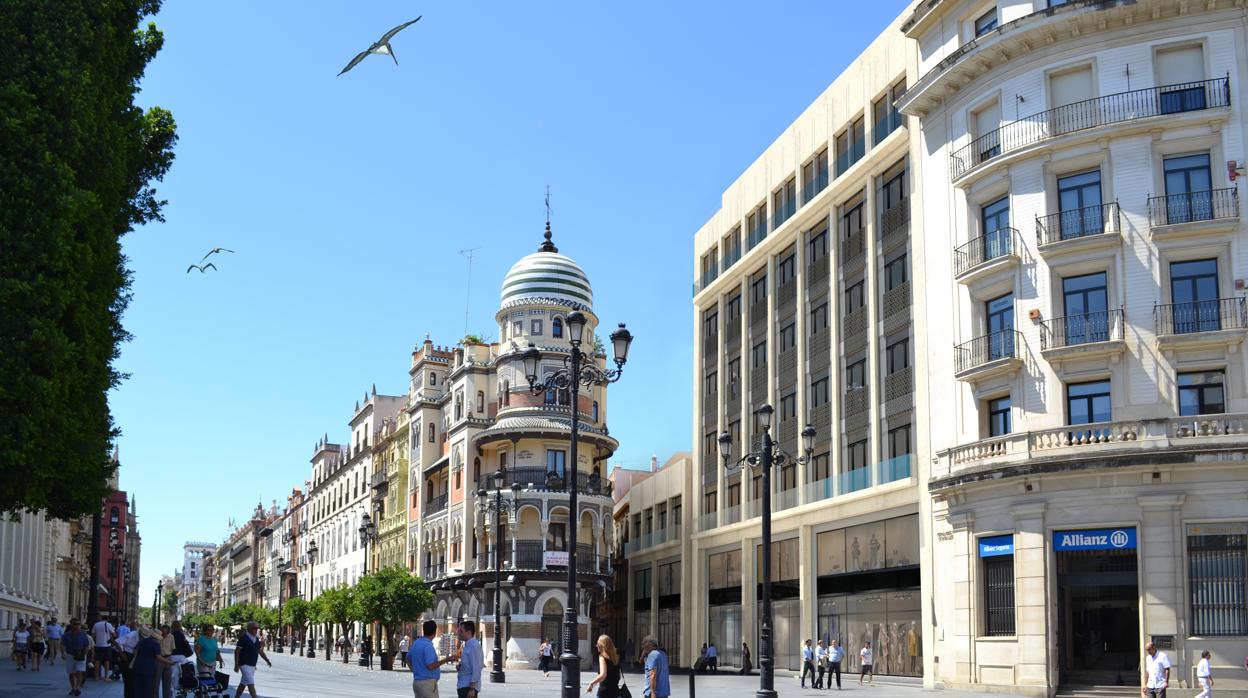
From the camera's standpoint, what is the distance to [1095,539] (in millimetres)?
30328

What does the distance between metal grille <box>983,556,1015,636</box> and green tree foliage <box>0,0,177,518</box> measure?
2099 cm

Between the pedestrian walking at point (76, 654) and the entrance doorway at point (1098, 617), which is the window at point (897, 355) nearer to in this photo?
the entrance doorway at point (1098, 617)

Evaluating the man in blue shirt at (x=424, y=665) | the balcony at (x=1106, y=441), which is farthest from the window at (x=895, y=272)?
the man in blue shirt at (x=424, y=665)

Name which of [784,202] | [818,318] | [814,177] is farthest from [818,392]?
[784,202]

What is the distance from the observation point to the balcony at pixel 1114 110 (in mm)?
31172

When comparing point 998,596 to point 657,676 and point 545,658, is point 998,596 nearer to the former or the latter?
point 657,676

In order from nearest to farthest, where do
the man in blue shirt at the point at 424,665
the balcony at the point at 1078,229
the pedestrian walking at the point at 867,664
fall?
1. the man in blue shirt at the point at 424,665
2. the balcony at the point at 1078,229
3. the pedestrian walking at the point at 867,664

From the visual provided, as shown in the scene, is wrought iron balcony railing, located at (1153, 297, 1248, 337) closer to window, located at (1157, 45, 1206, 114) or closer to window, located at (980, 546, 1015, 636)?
window, located at (1157, 45, 1206, 114)

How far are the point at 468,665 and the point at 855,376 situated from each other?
90.3 feet

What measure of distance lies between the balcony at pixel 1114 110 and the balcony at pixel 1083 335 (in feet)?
14.8

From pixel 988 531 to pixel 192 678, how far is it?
757 inches

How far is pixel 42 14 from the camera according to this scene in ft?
65.0

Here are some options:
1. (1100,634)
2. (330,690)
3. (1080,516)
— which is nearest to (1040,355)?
(1080,516)

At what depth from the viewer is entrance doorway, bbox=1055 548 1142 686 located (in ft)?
98.9
